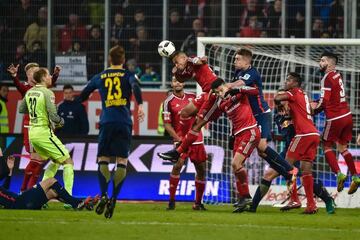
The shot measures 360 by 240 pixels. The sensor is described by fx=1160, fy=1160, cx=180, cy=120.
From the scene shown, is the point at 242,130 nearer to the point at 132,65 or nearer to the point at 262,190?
the point at 262,190

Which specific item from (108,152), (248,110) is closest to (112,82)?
(108,152)

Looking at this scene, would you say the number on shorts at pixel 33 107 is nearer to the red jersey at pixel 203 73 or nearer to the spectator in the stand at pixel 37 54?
the red jersey at pixel 203 73

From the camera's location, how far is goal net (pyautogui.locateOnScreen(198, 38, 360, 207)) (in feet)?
65.5

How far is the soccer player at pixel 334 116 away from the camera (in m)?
17.7

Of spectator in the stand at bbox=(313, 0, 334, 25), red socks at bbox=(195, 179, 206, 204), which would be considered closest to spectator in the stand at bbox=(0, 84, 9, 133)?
spectator in the stand at bbox=(313, 0, 334, 25)

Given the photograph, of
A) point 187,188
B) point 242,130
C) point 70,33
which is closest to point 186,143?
point 242,130

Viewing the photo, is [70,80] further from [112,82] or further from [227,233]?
[227,233]

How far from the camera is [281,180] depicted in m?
20.3

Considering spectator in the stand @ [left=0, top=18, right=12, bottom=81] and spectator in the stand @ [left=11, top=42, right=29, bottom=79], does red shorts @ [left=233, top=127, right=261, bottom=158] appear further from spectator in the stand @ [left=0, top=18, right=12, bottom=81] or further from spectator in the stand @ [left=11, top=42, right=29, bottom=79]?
spectator in the stand @ [left=0, top=18, right=12, bottom=81]

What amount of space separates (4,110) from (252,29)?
Answer: 522 cm

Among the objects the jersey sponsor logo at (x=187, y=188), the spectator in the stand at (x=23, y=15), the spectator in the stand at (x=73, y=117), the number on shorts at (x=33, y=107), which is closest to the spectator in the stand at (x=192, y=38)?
the spectator in the stand at (x=73, y=117)

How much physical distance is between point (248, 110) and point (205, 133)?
354 centimetres

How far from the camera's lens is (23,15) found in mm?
23422

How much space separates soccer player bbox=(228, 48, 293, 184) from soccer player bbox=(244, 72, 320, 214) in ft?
0.68
